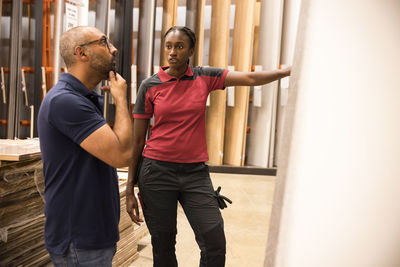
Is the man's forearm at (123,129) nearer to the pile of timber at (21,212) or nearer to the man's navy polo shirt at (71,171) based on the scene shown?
the man's navy polo shirt at (71,171)

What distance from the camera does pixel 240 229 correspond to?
3.98 meters

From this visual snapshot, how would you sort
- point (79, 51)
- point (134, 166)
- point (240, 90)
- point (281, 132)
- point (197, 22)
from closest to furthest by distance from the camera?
point (79, 51) < point (281, 132) < point (134, 166) < point (197, 22) < point (240, 90)

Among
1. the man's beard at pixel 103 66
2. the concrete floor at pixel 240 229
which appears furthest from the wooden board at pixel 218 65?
the man's beard at pixel 103 66

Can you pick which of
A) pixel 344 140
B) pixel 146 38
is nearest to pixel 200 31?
pixel 146 38

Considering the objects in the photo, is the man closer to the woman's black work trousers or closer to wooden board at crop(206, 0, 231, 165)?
the woman's black work trousers

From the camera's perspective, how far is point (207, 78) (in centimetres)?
224

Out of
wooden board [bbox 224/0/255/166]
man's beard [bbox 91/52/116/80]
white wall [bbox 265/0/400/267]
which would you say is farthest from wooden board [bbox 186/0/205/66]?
white wall [bbox 265/0/400/267]

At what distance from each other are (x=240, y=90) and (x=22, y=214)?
4566 mm

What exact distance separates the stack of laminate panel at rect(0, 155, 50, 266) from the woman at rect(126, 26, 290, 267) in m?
0.67

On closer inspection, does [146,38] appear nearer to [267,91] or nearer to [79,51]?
[267,91]

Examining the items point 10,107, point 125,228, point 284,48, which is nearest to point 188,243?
point 125,228

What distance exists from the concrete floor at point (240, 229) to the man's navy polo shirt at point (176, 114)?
57.3 inches

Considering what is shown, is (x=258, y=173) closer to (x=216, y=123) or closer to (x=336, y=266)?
(x=216, y=123)

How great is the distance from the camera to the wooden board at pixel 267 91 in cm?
629
